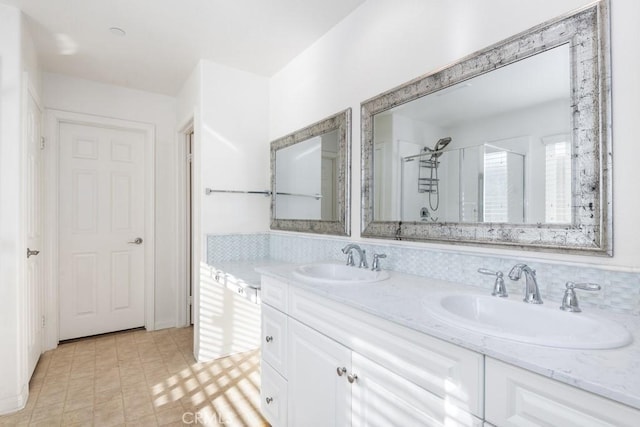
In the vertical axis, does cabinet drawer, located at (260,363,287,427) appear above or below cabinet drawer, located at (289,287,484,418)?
below

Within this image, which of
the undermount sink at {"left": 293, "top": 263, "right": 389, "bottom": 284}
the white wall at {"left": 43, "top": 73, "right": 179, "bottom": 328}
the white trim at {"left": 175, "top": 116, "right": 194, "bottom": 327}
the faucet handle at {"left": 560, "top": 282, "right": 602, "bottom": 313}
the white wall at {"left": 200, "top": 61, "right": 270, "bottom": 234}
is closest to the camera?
the faucet handle at {"left": 560, "top": 282, "right": 602, "bottom": 313}

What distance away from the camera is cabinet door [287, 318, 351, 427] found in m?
1.25

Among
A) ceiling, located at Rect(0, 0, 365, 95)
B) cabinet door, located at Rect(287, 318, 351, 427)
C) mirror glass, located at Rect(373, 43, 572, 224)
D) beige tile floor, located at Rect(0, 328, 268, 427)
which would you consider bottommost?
beige tile floor, located at Rect(0, 328, 268, 427)

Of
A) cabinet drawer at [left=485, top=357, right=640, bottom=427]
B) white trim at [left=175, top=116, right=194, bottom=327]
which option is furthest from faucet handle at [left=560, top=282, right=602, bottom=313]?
white trim at [left=175, top=116, right=194, bottom=327]

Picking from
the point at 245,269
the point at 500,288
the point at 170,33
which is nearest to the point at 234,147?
the point at 170,33

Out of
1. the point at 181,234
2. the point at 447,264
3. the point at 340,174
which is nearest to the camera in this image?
the point at 447,264

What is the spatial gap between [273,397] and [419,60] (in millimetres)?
1852

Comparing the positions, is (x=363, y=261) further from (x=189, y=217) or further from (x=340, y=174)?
(x=189, y=217)

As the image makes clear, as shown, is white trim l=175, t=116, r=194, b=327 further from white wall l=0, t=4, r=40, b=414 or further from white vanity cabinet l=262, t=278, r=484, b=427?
white vanity cabinet l=262, t=278, r=484, b=427

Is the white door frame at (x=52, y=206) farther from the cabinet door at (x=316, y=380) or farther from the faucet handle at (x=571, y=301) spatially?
the faucet handle at (x=571, y=301)

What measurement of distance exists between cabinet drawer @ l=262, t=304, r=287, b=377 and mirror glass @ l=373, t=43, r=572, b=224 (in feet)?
2.59

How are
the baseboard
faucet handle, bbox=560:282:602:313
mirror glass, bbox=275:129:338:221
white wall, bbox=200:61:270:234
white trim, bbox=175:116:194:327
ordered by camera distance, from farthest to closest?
1. white trim, bbox=175:116:194:327
2. white wall, bbox=200:61:270:234
3. mirror glass, bbox=275:129:338:221
4. the baseboard
5. faucet handle, bbox=560:282:602:313

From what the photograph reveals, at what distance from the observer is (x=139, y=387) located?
225 centimetres

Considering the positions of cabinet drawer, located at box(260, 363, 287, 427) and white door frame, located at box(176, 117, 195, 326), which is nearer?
cabinet drawer, located at box(260, 363, 287, 427)
